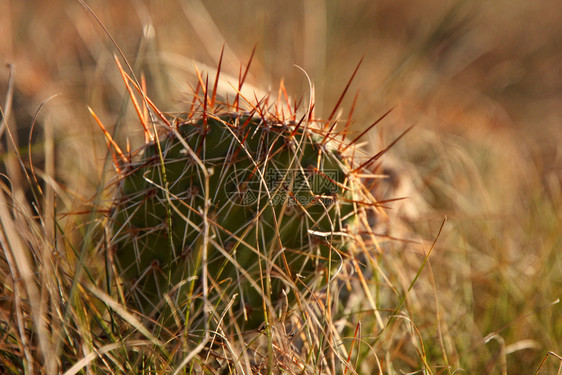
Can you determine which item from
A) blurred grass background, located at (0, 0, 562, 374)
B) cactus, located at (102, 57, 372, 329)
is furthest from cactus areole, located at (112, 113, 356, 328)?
blurred grass background, located at (0, 0, 562, 374)

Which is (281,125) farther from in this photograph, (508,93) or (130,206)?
(508,93)

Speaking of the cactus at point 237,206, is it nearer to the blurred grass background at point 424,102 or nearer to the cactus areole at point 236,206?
the cactus areole at point 236,206

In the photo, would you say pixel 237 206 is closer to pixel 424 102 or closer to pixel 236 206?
pixel 236 206

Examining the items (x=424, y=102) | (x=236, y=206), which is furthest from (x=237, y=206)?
(x=424, y=102)

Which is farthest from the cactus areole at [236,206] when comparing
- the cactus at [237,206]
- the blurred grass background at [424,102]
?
the blurred grass background at [424,102]

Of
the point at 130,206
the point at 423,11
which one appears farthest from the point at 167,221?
the point at 423,11

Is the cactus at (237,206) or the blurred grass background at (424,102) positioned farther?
the blurred grass background at (424,102)

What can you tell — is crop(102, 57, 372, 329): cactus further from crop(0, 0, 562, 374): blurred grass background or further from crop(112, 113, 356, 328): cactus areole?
crop(0, 0, 562, 374): blurred grass background
